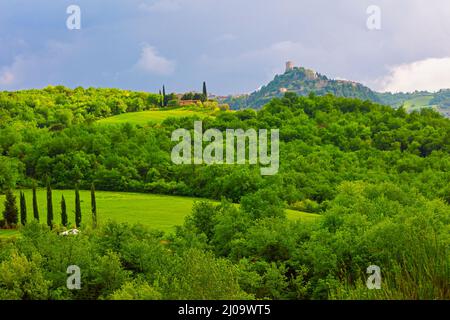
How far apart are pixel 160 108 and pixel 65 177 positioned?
206 ft

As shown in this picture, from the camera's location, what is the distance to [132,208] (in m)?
65.9

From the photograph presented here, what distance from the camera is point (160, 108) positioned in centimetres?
14438

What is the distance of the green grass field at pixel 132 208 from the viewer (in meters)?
57.2

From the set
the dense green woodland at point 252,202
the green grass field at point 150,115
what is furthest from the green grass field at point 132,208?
the green grass field at point 150,115

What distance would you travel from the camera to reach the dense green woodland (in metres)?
21.8

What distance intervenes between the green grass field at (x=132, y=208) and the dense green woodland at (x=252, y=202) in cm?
402

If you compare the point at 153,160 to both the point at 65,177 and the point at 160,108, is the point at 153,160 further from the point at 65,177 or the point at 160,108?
the point at 160,108

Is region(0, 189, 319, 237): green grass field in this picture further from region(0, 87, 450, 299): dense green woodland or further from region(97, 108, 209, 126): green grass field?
region(97, 108, 209, 126): green grass field

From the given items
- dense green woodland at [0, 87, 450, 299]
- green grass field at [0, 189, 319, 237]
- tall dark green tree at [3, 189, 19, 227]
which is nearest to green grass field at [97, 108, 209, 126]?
dense green woodland at [0, 87, 450, 299]

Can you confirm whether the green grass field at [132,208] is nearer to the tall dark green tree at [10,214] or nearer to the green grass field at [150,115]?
the tall dark green tree at [10,214]

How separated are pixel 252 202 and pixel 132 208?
24.7 meters

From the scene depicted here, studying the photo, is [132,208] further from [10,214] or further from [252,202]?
[252,202]

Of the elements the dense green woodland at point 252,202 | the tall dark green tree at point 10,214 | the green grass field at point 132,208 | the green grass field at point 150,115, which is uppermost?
the green grass field at point 150,115
